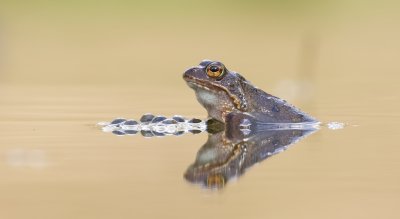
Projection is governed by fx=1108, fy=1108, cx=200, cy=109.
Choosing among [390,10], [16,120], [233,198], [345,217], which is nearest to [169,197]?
[233,198]

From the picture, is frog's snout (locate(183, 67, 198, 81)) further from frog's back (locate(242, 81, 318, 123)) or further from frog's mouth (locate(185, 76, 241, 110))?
frog's back (locate(242, 81, 318, 123))

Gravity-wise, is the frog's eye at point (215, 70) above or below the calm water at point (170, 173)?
above

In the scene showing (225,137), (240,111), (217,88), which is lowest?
(225,137)

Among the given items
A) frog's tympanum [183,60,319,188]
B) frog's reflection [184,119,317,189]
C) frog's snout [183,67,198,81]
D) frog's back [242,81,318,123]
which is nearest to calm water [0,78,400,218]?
frog's reflection [184,119,317,189]

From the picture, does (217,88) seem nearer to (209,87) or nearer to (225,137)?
(209,87)

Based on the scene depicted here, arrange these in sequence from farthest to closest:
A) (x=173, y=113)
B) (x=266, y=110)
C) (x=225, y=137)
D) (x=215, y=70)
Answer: (x=173, y=113) → (x=266, y=110) → (x=215, y=70) → (x=225, y=137)

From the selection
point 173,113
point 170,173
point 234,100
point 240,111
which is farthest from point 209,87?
point 170,173

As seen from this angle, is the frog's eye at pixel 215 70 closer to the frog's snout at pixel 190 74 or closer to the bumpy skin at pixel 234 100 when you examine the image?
the bumpy skin at pixel 234 100

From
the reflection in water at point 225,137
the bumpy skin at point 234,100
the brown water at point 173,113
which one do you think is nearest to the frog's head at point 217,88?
the bumpy skin at point 234,100
